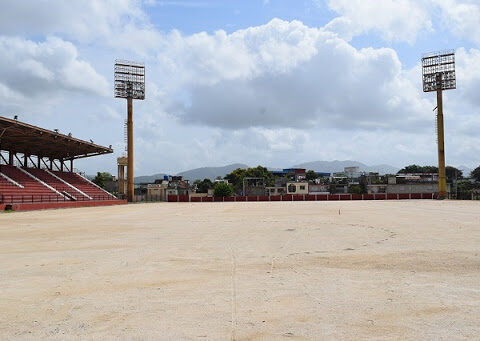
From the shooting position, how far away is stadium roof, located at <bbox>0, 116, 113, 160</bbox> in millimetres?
42969

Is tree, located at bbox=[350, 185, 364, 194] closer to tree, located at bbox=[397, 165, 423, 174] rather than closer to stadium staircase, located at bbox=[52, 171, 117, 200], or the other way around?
stadium staircase, located at bbox=[52, 171, 117, 200]

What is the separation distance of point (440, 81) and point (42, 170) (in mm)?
64679

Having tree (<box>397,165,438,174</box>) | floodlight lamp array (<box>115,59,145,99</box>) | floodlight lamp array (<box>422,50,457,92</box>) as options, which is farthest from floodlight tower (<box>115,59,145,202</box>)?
tree (<box>397,165,438,174</box>)

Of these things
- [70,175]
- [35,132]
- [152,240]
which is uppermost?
[35,132]

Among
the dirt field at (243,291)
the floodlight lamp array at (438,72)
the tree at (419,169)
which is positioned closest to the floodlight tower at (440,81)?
the floodlight lamp array at (438,72)

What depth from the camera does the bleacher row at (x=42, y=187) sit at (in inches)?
1612

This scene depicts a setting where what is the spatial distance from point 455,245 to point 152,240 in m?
9.88

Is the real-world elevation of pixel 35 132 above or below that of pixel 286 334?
above

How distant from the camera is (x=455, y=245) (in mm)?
12188

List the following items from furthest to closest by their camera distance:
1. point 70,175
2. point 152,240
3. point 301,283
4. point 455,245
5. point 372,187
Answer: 1. point 372,187
2. point 70,175
3. point 152,240
4. point 455,245
5. point 301,283

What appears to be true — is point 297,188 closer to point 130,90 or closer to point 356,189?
point 356,189

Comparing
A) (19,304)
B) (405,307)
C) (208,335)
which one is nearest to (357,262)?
(405,307)

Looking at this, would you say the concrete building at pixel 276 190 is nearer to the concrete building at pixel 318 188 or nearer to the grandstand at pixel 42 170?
the concrete building at pixel 318 188

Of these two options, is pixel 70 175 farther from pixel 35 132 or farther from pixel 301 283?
pixel 301 283
